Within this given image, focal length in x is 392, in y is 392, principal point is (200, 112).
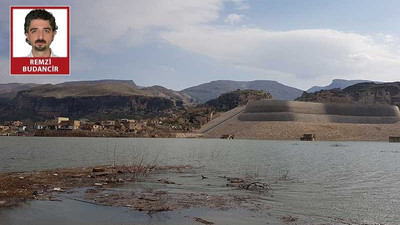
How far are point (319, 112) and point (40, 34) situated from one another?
14832 cm

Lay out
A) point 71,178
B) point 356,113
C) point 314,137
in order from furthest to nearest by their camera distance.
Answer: point 356,113, point 314,137, point 71,178

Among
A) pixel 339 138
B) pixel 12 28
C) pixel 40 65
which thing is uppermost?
pixel 12 28

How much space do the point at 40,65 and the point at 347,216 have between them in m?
16.6

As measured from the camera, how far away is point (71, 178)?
22.5m

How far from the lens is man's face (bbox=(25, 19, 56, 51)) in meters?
20.3

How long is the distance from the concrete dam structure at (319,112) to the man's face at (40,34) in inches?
5086

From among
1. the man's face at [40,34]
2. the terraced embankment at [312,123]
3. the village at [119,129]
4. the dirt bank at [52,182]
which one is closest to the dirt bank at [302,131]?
the terraced embankment at [312,123]

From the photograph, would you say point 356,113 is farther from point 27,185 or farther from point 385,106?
point 27,185

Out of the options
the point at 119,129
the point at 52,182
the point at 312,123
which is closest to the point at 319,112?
the point at 312,123

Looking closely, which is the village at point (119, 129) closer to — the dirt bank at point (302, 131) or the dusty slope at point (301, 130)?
the dusty slope at point (301, 130)

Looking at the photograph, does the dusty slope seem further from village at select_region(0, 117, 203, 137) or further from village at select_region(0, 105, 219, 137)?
village at select_region(0, 117, 203, 137)

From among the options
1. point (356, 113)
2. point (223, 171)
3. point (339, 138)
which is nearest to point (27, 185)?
point (223, 171)

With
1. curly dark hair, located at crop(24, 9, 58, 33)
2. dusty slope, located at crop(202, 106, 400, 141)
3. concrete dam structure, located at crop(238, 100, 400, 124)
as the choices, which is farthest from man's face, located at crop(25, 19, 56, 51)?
concrete dam structure, located at crop(238, 100, 400, 124)

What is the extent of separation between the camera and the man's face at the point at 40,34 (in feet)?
66.7
